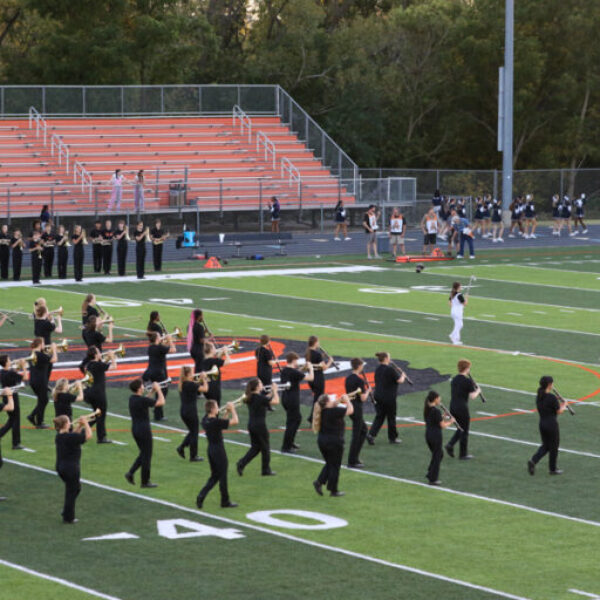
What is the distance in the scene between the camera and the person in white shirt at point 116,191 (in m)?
50.9

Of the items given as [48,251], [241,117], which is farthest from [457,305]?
[241,117]

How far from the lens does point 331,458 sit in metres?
16.7

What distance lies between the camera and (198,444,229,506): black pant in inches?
635

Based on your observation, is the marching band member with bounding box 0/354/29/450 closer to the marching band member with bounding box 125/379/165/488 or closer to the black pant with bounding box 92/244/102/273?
the marching band member with bounding box 125/379/165/488

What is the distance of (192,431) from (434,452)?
10.7 feet

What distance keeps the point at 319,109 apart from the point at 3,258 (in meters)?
30.2

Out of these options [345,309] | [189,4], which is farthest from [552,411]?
[189,4]

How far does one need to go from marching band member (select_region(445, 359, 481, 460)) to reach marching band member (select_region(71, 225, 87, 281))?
2000cm

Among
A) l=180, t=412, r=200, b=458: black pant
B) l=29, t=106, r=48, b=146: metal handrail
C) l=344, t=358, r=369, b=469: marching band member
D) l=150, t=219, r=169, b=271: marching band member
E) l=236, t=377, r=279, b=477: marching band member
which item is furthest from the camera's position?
l=29, t=106, r=48, b=146: metal handrail

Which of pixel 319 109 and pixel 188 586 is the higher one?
pixel 319 109

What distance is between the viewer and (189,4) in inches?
2709

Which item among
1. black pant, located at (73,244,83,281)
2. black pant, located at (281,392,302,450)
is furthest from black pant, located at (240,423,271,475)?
black pant, located at (73,244,83,281)

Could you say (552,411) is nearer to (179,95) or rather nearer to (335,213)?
(335,213)

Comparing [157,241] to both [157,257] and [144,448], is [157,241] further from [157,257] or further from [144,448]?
[144,448]
